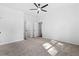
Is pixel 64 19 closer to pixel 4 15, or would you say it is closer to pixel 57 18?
pixel 57 18

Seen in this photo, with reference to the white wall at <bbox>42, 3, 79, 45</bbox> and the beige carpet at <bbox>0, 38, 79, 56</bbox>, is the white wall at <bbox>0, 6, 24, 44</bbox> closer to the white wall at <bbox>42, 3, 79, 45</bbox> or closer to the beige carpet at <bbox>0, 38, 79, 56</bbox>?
the beige carpet at <bbox>0, 38, 79, 56</bbox>

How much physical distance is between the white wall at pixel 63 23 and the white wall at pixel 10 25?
270 centimetres

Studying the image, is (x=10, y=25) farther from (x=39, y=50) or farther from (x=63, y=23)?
(x=63, y=23)

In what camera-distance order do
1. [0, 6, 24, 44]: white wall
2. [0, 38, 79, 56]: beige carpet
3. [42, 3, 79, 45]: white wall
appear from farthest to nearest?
[0, 6, 24, 44]: white wall → [42, 3, 79, 45]: white wall → [0, 38, 79, 56]: beige carpet

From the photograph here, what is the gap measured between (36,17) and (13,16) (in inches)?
130

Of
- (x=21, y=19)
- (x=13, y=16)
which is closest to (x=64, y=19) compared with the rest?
(x=21, y=19)

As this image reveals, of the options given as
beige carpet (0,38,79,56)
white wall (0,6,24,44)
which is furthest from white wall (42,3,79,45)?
white wall (0,6,24,44)

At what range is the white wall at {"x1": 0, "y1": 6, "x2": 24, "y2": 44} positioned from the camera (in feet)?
14.9

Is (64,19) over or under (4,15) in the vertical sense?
under

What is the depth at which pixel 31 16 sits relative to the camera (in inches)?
291

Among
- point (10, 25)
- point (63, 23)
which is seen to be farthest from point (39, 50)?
point (10, 25)

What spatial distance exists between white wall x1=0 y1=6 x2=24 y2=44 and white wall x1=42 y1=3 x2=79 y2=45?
270 centimetres

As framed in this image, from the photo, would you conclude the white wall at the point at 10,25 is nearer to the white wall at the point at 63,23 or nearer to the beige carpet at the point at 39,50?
the beige carpet at the point at 39,50

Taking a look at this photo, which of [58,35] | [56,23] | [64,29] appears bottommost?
[58,35]
